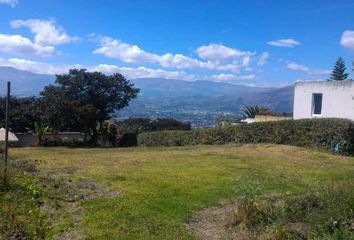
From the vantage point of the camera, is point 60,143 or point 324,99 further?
point 60,143

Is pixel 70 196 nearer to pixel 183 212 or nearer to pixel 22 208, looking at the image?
pixel 22 208

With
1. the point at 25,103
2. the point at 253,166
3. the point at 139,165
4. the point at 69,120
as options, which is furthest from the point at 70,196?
the point at 25,103

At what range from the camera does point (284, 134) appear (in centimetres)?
2631

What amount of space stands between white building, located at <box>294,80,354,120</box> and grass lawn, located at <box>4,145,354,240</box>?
6442 mm

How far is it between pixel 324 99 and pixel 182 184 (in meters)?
18.0

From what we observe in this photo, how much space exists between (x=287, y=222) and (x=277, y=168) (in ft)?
26.9

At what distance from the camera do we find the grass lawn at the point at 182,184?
8.35 metres

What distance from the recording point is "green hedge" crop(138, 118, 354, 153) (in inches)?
954

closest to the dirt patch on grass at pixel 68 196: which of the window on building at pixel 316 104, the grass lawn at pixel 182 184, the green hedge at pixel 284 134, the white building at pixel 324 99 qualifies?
the grass lawn at pixel 182 184

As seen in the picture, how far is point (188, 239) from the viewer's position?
25.3 feet

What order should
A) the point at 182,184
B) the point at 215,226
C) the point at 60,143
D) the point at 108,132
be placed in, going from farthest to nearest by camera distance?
the point at 108,132 → the point at 60,143 → the point at 182,184 → the point at 215,226

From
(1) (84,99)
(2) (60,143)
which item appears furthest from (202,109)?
(2) (60,143)

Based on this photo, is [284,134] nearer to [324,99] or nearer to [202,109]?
[324,99]

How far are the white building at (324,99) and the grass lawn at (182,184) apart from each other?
21.1ft
